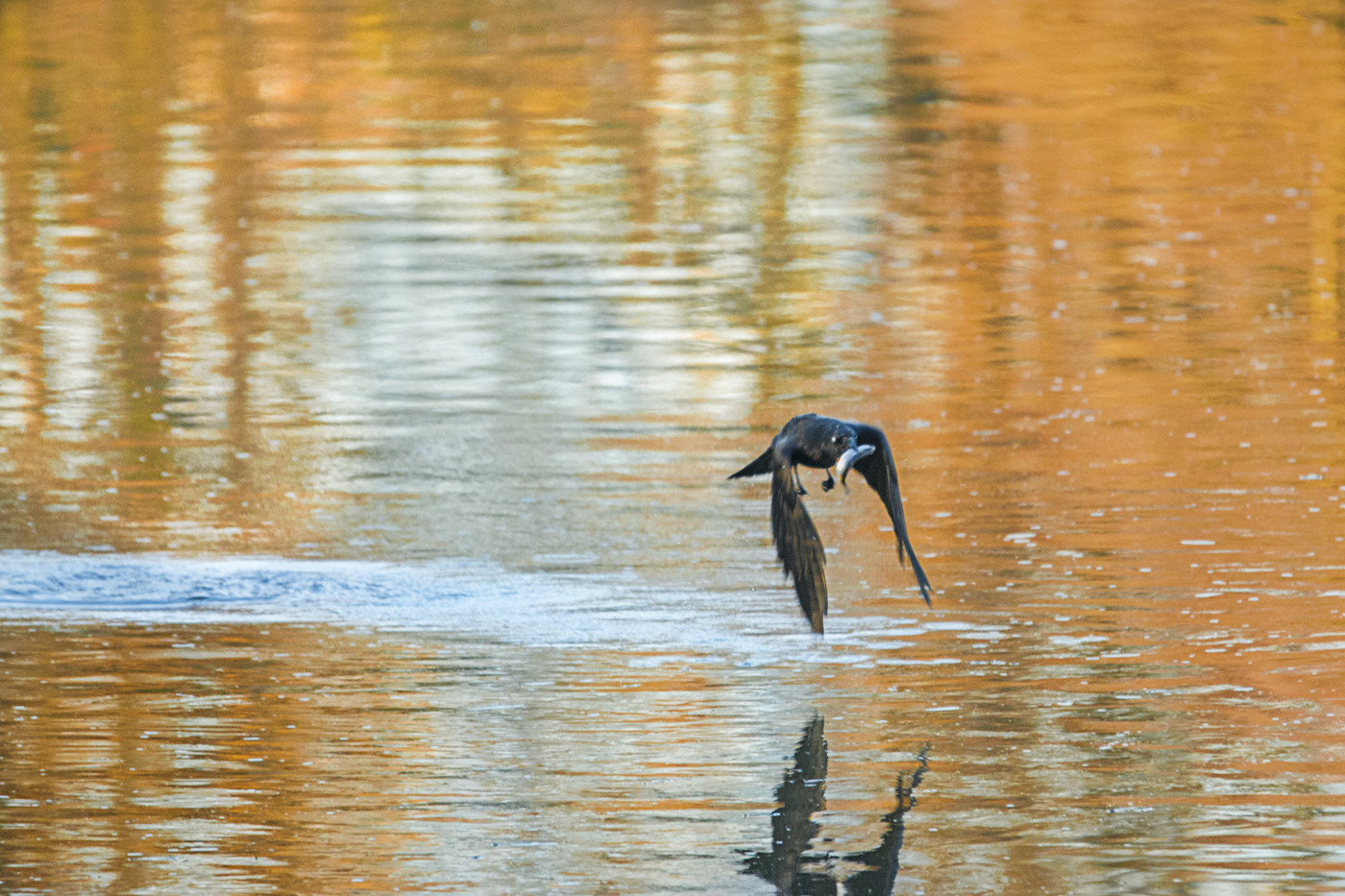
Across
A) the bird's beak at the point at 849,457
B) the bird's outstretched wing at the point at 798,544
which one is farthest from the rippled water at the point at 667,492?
the bird's beak at the point at 849,457

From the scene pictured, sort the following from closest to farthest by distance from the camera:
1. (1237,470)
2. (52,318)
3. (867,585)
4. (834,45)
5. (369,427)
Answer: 1. (867,585)
2. (1237,470)
3. (369,427)
4. (52,318)
5. (834,45)

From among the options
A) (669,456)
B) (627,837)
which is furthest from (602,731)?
(669,456)

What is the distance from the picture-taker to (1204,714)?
6.77m

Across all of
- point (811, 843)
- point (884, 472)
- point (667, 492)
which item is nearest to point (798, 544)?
point (884, 472)

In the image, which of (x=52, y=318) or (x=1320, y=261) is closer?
(x=52, y=318)

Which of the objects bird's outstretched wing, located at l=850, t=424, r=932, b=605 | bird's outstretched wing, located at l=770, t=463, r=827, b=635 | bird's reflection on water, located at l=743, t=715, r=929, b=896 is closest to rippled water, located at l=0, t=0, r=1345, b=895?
bird's reflection on water, located at l=743, t=715, r=929, b=896

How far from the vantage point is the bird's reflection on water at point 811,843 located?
533 centimetres

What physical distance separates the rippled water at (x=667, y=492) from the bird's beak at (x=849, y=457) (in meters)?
0.87

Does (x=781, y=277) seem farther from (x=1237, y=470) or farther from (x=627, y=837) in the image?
(x=627, y=837)

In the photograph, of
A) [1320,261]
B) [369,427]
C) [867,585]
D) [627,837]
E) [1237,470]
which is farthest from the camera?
[1320,261]

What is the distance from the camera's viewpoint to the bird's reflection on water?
533cm

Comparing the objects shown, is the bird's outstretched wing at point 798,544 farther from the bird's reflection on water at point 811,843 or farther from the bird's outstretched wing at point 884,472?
the bird's reflection on water at point 811,843

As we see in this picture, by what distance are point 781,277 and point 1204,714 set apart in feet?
28.3

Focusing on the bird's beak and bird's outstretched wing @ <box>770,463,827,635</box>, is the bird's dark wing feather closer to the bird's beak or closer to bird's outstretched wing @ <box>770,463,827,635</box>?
bird's outstretched wing @ <box>770,463,827,635</box>
